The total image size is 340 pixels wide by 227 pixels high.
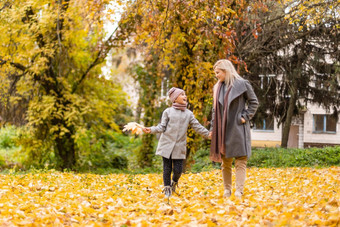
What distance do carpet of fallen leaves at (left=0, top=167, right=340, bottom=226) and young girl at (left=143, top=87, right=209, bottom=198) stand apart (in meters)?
0.47

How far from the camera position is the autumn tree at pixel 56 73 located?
509 inches

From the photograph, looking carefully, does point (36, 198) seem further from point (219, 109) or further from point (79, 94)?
point (79, 94)

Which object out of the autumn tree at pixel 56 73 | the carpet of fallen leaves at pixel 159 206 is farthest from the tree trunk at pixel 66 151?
the carpet of fallen leaves at pixel 159 206

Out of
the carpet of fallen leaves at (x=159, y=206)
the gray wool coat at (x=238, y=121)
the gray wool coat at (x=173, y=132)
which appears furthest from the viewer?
the gray wool coat at (x=173, y=132)

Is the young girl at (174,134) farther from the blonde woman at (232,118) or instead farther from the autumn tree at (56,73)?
the autumn tree at (56,73)

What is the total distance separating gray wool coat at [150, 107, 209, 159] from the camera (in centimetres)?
609

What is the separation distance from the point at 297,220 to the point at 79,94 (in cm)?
1196

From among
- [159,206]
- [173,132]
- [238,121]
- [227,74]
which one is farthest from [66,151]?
[238,121]

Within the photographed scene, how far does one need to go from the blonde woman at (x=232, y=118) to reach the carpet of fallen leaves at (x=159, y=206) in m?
0.59

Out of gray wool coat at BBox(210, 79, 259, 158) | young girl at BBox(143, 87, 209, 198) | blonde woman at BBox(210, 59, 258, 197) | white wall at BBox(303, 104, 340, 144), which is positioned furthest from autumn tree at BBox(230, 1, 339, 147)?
white wall at BBox(303, 104, 340, 144)

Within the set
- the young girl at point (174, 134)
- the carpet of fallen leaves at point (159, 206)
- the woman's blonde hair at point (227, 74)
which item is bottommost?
the carpet of fallen leaves at point (159, 206)

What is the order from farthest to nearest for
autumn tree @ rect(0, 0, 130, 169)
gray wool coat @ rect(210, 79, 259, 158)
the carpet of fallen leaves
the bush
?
the bush, autumn tree @ rect(0, 0, 130, 169), gray wool coat @ rect(210, 79, 259, 158), the carpet of fallen leaves

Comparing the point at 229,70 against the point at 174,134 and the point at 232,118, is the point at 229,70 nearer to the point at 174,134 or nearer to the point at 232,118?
the point at 232,118

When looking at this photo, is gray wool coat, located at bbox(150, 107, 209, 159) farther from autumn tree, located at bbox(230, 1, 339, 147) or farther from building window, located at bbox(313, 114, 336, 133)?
building window, located at bbox(313, 114, 336, 133)
